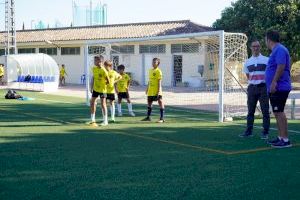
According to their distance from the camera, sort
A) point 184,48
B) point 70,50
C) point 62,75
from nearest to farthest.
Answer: point 184,48, point 62,75, point 70,50

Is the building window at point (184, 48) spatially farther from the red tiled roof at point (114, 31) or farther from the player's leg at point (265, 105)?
the player's leg at point (265, 105)

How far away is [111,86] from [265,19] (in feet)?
71.2

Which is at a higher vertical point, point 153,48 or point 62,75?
point 153,48

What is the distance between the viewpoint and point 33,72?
3120 cm

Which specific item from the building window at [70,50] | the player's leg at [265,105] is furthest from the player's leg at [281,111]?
the building window at [70,50]

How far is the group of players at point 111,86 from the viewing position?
11906 millimetres

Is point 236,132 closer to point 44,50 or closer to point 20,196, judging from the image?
point 20,196

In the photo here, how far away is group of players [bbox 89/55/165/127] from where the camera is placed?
469 inches

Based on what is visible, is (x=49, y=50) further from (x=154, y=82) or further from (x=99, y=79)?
(x=99, y=79)

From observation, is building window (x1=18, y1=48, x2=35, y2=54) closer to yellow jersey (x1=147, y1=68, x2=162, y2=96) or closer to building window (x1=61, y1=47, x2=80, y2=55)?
building window (x1=61, y1=47, x2=80, y2=55)

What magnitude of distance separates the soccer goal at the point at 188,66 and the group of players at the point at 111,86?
1.85 meters

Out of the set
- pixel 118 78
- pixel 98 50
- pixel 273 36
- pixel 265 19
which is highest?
pixel 265 19

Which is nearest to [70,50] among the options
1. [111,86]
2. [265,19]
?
[265,19]

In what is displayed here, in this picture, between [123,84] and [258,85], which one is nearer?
[258,85]
